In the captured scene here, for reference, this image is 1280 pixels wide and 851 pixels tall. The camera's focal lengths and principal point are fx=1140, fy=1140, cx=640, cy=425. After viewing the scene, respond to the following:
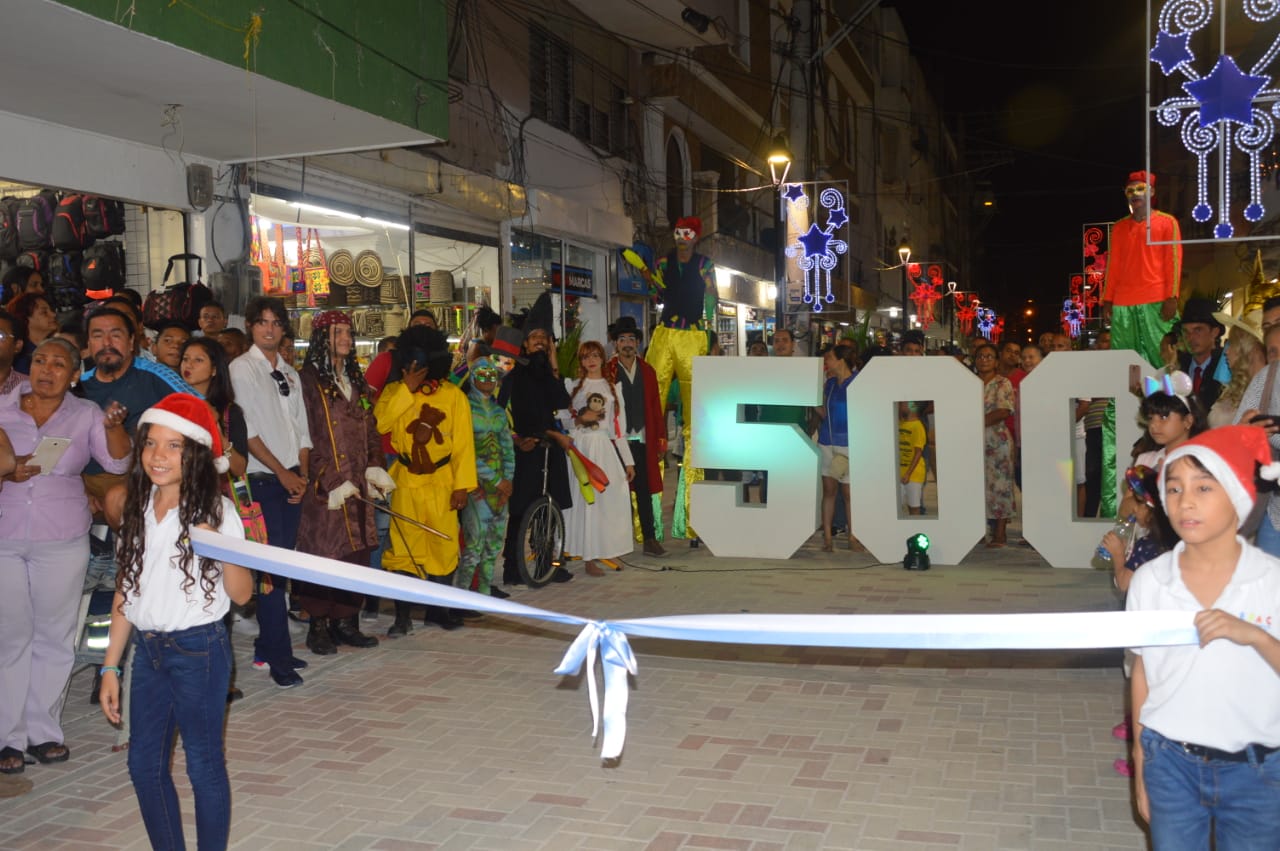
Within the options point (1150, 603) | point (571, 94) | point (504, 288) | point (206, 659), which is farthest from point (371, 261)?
point (1150, 603)

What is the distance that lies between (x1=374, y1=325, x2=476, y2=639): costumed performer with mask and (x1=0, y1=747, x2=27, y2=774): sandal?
112 inches

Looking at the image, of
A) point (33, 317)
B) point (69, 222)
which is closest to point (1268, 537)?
point (33, 317)

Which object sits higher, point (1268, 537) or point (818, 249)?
point (818, 249)

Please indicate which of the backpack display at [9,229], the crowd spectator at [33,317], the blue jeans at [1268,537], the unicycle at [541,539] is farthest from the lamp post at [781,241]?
the blue jeans at [1268,537]

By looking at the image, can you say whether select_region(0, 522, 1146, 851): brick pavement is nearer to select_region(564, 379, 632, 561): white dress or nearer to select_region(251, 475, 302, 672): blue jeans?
select_region(251, 475, 302, 672): blue jeans

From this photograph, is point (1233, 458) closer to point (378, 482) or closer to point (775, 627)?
point (775, 627)

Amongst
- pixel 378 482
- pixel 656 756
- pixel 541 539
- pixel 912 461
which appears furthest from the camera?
pixel 912 461

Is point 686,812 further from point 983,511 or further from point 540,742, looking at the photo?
point 983,511

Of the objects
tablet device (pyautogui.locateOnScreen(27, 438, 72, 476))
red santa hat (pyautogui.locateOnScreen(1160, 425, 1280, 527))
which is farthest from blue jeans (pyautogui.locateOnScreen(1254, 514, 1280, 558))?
tablet device (pyautogui.locateOnScreen(27, 438, 72, 476))

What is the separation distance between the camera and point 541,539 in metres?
9.64

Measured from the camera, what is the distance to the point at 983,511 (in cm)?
1012

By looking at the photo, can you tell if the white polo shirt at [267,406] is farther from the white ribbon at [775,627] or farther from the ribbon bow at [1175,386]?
the ribbon bow at [1175,386]

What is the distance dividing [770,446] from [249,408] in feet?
17.6

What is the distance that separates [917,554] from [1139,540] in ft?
16.7
